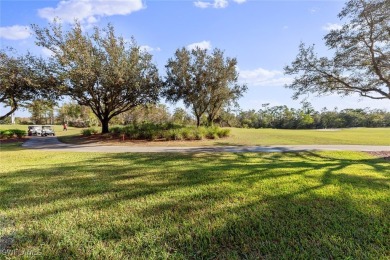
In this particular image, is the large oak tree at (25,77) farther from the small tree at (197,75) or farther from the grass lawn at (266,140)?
the small tree at (197,75)

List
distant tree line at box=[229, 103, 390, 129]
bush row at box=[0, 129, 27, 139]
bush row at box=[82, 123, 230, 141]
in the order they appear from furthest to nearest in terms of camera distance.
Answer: distant tree line at box=[229, 103, 390, 129] < bush row at box=[0, 129, 27, 139] < bush row at box=[82, 123, 230, 141]

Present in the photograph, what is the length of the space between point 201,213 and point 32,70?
22.8m

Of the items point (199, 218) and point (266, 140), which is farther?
point (266, 140)

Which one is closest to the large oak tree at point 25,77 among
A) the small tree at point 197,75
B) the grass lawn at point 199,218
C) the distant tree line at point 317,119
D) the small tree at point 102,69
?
the small tree at point 102,69

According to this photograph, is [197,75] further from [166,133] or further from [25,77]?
[25,77]

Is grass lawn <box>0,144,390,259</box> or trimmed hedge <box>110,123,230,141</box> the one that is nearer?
grass lawn <box>0,144,390,259</box>

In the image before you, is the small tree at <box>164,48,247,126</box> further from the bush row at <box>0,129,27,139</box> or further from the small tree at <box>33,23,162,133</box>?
the bush row at <box>0,129,27,139</box>

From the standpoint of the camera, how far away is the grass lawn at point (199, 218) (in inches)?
99.2

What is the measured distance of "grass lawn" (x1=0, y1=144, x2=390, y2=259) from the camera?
8.27 ft

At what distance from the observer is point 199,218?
325cm

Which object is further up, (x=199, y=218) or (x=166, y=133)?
(x=166, y=133)

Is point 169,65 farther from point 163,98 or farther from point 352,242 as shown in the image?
point 352,242

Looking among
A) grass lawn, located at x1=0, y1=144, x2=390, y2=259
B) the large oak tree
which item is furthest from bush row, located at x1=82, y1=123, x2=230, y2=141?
grass lawn, located at x1=0, y1=144, x2=390, y2=259

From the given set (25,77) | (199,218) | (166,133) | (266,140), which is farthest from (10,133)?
(199,218)
